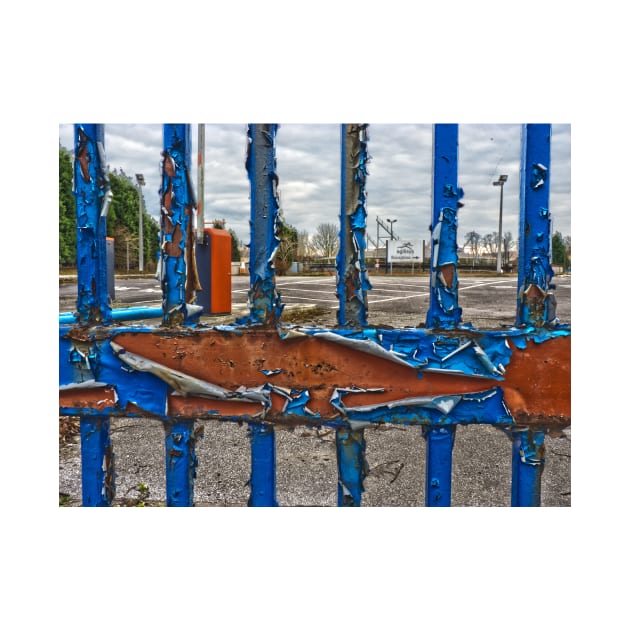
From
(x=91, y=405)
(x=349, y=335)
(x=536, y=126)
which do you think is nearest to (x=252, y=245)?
(x=349, y=335)

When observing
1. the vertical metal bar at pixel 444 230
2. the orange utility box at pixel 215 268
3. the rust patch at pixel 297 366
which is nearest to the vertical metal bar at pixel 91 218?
the rust patch at pixel 297 366

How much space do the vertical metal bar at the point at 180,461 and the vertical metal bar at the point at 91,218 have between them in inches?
14.9

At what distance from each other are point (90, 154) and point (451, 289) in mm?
1063

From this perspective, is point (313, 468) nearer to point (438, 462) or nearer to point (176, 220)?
point (438, 462)

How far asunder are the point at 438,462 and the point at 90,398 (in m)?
1.01

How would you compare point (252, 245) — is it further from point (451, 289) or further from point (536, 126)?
point (536, 126)

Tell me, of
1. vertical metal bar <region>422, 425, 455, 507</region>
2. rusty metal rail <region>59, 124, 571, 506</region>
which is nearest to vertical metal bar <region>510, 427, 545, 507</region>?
rusty metal rail <region>59, 124, 571, 506</region>

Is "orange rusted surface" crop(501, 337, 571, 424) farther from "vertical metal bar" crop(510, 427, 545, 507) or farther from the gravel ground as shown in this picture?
the gravel ground

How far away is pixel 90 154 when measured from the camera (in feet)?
4.00

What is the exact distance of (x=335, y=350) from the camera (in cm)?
120

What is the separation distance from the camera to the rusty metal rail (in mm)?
1179

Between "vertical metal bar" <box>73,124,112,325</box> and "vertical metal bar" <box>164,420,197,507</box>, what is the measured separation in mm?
379

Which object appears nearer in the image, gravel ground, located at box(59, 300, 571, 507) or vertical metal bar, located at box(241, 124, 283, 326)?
vertical metal bar, located at box(241, 124, 283, 326)

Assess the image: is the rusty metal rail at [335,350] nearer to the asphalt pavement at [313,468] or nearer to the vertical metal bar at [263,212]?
the vertical metal bar at [263,212]
